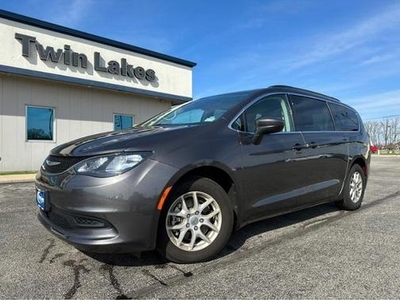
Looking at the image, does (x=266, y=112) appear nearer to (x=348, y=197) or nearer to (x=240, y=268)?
(x=240, y=268)

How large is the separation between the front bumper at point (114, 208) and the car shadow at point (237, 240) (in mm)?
377

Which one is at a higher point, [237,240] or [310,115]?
[310,115]

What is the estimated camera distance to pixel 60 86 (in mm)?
12539

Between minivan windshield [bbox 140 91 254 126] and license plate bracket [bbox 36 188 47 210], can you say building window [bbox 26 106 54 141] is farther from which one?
license plate bracket [bbox 36 188 47 210]

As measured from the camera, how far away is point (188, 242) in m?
3.28

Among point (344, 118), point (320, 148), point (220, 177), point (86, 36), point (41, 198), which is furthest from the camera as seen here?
point (86, 36)

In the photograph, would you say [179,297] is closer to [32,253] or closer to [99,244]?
[99,244]

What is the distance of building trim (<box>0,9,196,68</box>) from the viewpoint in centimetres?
1112

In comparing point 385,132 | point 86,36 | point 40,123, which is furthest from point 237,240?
point 385,132

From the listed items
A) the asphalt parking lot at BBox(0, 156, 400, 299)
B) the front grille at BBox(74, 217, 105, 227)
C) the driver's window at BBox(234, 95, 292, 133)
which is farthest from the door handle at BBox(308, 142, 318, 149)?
the front grille at BBox(74, 217, 105, 227)

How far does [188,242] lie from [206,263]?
0.85 ft

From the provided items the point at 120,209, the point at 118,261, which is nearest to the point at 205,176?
the point at 120,209

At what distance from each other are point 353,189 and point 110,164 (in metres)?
4.08

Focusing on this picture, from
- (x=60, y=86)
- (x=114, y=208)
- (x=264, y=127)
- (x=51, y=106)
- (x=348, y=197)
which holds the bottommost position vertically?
(x=348, y=197)
